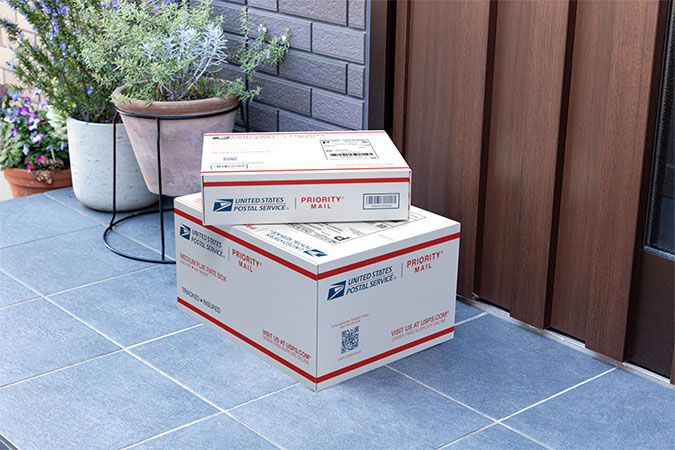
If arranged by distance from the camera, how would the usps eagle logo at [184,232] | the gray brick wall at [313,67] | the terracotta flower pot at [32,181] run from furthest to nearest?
the terracotta flower pot at [32,181] < the gray brick wall at [313,67] < the usps eagle logo at [184,232]

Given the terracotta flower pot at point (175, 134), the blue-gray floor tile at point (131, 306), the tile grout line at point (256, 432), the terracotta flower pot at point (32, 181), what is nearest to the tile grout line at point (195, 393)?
the tile grout line at point (256, 432)

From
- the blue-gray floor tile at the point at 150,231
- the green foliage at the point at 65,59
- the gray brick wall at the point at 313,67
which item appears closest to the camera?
the gray brick wall at the point at 313,67

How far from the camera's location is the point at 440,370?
2.09 metres

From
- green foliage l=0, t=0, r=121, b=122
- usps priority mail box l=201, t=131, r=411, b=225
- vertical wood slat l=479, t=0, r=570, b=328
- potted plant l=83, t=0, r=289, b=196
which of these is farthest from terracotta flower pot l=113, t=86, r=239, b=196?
vertical wood slat l=479, t=0, r=570, b=328

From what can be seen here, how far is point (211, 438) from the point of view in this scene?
1.79 meters

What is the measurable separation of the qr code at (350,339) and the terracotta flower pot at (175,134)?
3.11ft

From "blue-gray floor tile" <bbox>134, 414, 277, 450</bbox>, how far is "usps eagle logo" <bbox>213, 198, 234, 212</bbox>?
1.67 feet

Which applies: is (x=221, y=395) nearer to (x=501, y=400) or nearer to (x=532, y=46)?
(x=501, y=400)

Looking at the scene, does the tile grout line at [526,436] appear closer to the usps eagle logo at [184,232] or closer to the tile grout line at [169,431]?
the tile grout line at [169,431]

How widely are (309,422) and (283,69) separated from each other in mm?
1323

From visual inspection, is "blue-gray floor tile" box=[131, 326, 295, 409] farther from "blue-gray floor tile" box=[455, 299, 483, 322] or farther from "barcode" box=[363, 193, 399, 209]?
"blue-gray floor tile" box=[455, 299, 483, 322]

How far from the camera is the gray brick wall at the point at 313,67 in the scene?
2.52 meters

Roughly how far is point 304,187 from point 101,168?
122cm

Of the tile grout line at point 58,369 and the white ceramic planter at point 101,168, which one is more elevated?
the white ceramic planter at point 101,168
